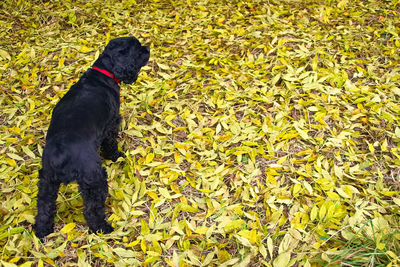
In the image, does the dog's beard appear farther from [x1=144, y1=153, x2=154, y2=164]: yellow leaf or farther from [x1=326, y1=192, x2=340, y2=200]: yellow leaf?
[x1=326, y1=192, x2=340, y2=200]: yellow leaf


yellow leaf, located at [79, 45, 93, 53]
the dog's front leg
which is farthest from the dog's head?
yellow leaf, located at [79, 45, 93, 53]

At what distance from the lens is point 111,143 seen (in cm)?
336

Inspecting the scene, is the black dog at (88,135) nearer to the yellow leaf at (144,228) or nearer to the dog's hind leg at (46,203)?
the dog's hind leg at (46,203)

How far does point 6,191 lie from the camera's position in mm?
3102

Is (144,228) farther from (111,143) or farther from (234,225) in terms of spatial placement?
(111,143)

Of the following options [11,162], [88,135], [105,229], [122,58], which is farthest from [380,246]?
[11,162]

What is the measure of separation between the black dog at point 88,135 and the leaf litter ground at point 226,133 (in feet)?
0.93

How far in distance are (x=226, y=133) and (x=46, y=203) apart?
2.10m

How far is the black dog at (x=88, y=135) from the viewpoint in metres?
2.40

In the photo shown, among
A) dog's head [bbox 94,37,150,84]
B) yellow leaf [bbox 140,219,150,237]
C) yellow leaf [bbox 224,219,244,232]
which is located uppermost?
dog's head [bbox 94,37,150,84]

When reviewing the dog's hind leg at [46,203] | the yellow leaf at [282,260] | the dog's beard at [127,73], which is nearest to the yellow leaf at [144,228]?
the dog's hind leg at [46,203]

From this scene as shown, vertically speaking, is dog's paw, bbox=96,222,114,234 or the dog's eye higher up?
the dog's eye

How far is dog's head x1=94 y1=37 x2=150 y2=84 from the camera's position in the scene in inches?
125

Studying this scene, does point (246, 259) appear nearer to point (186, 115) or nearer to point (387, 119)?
point (186, 115)
